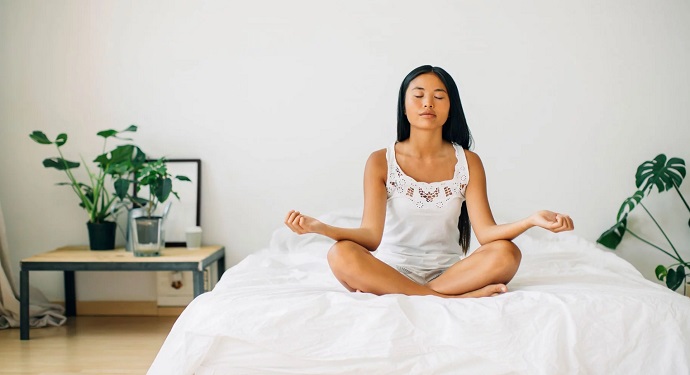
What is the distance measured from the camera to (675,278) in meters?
3.43

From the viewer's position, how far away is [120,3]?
3.72 m

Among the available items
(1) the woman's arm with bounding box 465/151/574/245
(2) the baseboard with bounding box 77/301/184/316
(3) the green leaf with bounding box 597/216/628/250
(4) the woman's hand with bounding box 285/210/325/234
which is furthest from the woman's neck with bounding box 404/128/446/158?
(2) the baseboard with bounding box 77/301/184/316

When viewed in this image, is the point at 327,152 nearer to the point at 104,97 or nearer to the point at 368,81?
the point at 368,81

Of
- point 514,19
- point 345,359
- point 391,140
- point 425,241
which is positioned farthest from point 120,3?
point 345,359

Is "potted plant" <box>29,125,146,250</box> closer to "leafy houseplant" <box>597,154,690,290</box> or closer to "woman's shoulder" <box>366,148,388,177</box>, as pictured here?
"woman's shoulder" <box>366,148,388,177</box>

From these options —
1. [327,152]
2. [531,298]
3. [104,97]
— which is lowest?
[531,298]

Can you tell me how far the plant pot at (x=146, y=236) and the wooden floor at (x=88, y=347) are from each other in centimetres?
38

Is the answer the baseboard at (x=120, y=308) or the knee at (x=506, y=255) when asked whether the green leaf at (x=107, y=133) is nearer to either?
the baseboard at (x=120, y=308)

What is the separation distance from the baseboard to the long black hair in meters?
1.85

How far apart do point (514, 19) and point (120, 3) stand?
1990 mm

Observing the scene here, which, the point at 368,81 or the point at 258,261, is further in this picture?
the point at 368,81

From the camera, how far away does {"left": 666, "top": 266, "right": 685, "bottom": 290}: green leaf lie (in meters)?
Result: 3.42

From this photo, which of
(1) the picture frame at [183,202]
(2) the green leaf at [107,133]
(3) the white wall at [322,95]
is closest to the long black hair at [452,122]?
(3) the white wall at [322,95]

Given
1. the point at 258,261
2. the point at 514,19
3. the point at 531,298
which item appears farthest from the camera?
the point at 514,19
